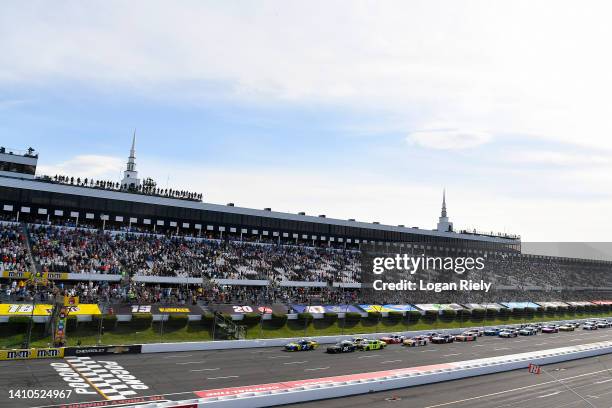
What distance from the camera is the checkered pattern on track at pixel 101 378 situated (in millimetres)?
32094

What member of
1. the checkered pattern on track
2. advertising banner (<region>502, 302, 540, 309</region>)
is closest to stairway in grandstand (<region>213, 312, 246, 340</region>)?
the checkered pattern on track

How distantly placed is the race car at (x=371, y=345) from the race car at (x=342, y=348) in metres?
0.75

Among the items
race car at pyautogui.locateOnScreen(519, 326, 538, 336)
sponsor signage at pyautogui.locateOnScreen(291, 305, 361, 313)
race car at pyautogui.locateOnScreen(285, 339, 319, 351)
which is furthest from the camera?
race car at pyautogui.locateOnScreen(519, 326, 538, 336)

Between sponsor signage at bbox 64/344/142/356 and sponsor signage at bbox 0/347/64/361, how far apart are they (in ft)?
2.15

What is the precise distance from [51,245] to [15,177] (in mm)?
15025

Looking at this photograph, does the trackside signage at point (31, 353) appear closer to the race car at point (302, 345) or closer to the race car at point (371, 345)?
the race car at point (302, 345)

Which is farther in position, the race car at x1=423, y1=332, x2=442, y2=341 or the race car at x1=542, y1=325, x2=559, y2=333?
the race car at x1=542, y1=325, x2=559, y2=333

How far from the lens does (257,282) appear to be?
231 ft

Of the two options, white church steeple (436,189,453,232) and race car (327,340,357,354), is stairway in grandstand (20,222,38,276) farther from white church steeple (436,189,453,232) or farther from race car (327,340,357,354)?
white church steeple (436,189,453,232)

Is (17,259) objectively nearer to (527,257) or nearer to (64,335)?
(64,335)

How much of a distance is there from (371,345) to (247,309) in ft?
48.8

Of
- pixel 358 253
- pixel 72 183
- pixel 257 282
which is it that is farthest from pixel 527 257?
pixel 72 183

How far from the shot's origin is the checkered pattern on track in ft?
105

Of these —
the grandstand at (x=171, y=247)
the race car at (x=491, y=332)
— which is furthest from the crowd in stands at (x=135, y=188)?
the race car at (x=491, y=332)
